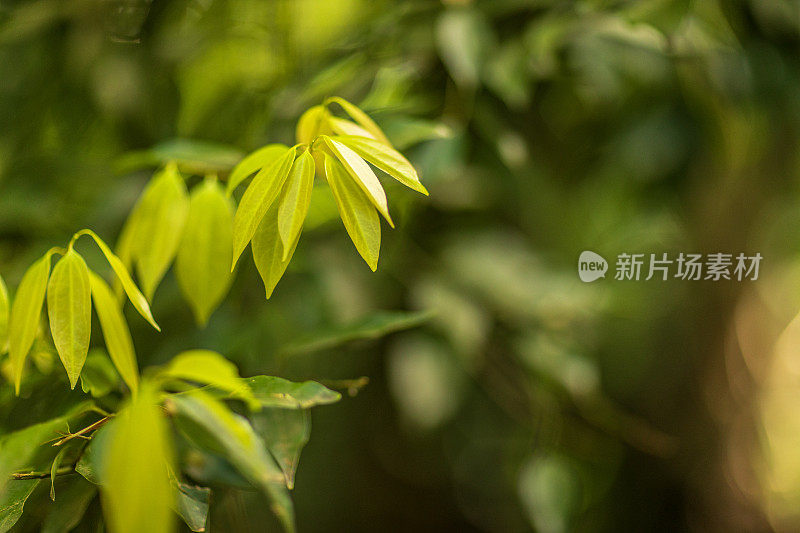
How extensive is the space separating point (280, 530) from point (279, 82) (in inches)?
15.4

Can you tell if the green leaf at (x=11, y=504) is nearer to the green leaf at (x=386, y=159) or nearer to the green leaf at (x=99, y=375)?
the green leaf at (x=99, y=375)

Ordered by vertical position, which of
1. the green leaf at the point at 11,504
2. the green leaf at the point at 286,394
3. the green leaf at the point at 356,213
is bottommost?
the green leaf at the point at 11,504

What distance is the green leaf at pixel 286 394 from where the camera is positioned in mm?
201

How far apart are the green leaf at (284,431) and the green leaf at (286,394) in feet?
0.11

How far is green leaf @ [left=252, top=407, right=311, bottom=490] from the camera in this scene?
0.22 m

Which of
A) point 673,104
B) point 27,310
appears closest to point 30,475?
point 27,310

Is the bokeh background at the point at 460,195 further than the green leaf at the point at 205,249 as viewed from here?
Yes

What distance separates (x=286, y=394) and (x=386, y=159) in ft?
0.31

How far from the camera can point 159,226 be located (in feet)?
0.84

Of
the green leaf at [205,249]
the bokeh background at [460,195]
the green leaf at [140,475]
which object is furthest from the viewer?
the bokeh background at [460,195]

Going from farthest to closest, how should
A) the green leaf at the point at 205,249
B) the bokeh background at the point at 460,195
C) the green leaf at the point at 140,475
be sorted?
the bokeh background at the point at 460,195
the green leaf at the point at 205,249
the green leaf at the point at 140,475

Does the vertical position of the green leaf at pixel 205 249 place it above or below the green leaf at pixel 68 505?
above

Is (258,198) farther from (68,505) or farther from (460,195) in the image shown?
(460,195)

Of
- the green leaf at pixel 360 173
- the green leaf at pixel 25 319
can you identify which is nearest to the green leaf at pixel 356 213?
the green leaf at pixel 360 173
